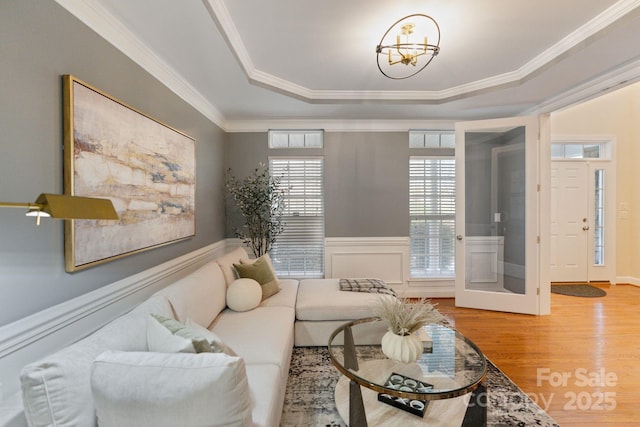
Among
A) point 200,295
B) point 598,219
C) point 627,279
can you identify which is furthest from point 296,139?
point 627,279

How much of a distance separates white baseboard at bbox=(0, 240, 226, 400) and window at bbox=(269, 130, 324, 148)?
2429 millimetres

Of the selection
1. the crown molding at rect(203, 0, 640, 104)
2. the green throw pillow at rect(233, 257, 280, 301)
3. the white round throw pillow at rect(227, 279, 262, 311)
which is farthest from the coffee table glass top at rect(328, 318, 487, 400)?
the crown molding at rect(203, 0, 640, 104)

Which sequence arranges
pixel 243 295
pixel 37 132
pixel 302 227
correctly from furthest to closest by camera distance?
pixel 302 227 < pixel 243 295 < pixel 37 132

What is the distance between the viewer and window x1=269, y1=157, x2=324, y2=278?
161 inches

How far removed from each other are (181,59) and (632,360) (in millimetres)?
4662

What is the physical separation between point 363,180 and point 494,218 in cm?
182

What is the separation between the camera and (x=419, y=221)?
4.15 m

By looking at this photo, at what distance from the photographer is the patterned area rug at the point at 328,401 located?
175cm

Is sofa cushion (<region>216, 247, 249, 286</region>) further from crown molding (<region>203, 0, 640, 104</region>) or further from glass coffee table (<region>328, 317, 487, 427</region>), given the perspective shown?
crown molding (<region>203, 0, 640, 104</region>)

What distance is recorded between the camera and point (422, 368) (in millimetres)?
1649

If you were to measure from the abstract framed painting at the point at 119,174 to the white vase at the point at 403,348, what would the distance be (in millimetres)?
1779

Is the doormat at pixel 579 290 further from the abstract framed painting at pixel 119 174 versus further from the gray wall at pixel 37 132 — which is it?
the gray wall at pixel 37 132

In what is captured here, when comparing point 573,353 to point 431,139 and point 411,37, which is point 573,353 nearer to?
point 431,139

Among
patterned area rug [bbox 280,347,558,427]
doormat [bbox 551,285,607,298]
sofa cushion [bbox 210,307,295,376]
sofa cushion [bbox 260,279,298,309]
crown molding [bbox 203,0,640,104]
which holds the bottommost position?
patterned area rug [bbox 280,347,558,427]
